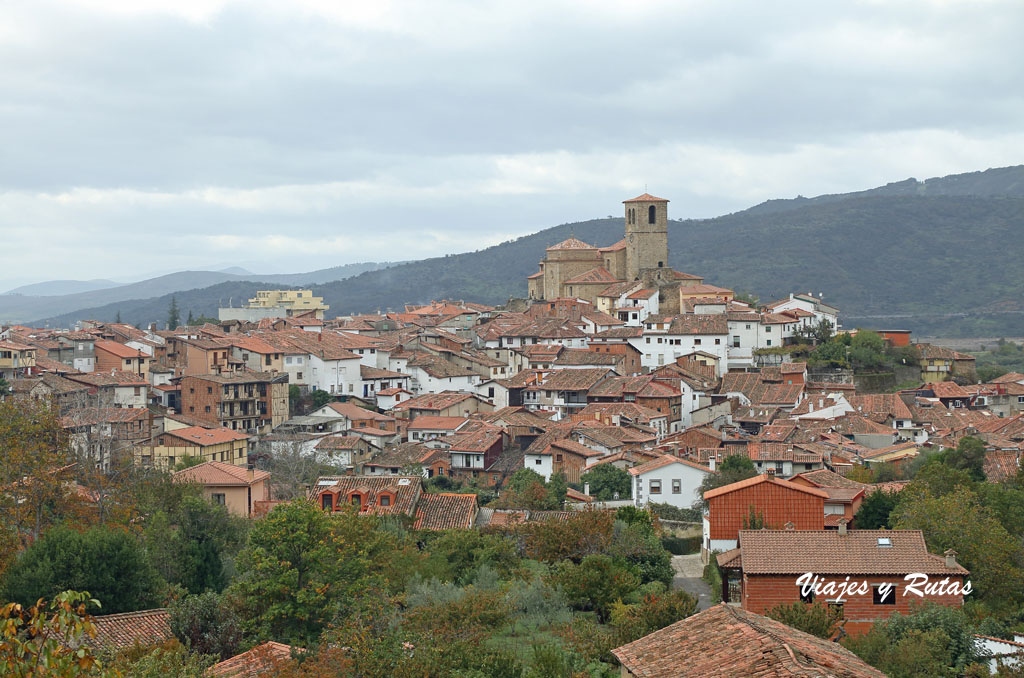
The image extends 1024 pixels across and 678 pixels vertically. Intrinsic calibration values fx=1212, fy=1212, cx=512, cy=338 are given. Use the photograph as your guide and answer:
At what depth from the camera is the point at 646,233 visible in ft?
271

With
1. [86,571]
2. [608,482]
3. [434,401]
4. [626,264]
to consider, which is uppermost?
[626,264]

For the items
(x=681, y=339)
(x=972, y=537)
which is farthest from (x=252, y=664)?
(x=681, y=339)

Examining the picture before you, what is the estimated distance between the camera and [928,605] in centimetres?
2133

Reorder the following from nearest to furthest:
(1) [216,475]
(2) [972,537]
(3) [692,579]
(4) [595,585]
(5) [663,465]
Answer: (4) [595,585], (2) [972,537], (3) [692,579], (1) [216,475], (5) [663,465]

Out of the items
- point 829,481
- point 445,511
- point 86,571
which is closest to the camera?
point 86,571

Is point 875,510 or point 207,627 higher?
point 207,627

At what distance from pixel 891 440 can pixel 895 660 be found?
35.5 meters

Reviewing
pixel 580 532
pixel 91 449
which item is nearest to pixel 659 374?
Result: pixel 91 449

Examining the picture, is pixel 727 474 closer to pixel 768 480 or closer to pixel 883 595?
pixel 768 480

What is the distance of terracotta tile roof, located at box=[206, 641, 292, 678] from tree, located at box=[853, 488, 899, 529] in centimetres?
1799

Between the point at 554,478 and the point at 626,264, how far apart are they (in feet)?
129

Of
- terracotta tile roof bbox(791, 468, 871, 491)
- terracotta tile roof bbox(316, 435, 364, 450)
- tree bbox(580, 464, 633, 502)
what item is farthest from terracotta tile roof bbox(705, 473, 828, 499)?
terracotta tile roof bbox(316, 435, 364, 450)

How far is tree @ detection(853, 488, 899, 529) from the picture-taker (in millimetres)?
30844

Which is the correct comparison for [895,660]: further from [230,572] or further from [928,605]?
[230,572]
